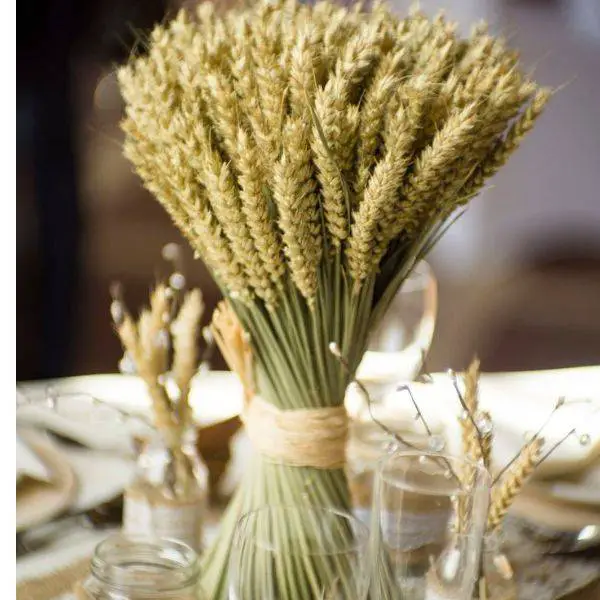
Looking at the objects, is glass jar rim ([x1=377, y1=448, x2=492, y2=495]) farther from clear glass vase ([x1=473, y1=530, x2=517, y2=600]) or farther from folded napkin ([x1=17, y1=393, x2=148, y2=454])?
folded napkin ([x1=17, y1=393, x2=148, y2=454])

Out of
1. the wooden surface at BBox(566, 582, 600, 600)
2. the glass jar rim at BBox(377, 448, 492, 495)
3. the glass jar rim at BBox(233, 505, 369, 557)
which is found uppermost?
the glass jar rim at BBox(377, 448, 492, 495)

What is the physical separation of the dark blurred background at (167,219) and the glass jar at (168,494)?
0.73m

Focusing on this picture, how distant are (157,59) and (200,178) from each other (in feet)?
0.30

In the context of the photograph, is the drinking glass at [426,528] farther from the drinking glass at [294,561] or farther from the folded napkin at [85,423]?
the folded napkin at [85,423]

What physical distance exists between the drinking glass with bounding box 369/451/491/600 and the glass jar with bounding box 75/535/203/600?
13 centimetres

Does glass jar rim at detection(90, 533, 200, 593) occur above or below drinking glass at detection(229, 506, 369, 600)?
below

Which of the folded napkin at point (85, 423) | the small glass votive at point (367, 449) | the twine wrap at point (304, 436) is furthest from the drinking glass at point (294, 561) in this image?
the folded napkin at point (85, 423)

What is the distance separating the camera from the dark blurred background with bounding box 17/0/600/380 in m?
1.29

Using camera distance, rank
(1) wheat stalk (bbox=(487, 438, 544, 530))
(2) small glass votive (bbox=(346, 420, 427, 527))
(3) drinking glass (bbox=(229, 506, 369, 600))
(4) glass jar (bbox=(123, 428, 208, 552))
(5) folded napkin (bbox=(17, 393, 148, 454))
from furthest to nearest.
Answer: (5) folded napkin (bbox=(17, 393, 148, 454)) → (2) small glass votive (bbox=(346, 420, 427, 527)) → (4) glass jar (bbox=(123, 428, 208, 552)) → (1) wheat stalk (bbox=(487, 438, 544, 530)) → (3) drinking glass (bbox=(229, 506, 369, 600))

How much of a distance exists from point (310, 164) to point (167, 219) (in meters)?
0.95

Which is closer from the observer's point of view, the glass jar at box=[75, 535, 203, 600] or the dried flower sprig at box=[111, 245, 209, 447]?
the glass jar at box=[75, 535, 203, 600]

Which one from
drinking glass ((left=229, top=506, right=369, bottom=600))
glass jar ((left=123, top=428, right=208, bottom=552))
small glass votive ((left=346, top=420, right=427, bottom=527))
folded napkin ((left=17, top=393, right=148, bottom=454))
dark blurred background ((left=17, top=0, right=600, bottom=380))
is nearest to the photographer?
drinking glass ((left=229, top=506, right=369, bottom=600))

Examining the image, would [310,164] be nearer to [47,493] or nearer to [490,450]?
[490,450]

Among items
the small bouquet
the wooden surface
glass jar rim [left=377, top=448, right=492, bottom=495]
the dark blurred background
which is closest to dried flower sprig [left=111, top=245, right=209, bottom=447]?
the small bouquet
